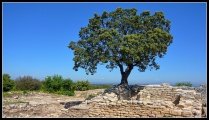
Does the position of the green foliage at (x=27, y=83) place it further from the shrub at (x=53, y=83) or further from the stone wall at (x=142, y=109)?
the stone wall at (x=142, y=109)

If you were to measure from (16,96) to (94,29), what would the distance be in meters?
8.62

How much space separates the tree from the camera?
15.0 meters

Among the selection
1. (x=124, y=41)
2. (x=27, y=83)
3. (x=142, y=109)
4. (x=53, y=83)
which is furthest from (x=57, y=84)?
(x=142, y=109)

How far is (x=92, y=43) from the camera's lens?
15.8 m

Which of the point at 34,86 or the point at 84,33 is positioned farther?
the point at 34,86

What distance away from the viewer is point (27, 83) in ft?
92.6

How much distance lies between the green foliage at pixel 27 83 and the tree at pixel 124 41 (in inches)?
543

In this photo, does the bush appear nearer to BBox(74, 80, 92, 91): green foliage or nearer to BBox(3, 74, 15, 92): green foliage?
BBox(74, 80, 92, 91): green foliage

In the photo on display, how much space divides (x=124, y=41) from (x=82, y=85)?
13.5m

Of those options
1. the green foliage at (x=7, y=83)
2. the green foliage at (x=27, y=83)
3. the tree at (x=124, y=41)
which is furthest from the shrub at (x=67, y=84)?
the tree at (x=124, y=41)

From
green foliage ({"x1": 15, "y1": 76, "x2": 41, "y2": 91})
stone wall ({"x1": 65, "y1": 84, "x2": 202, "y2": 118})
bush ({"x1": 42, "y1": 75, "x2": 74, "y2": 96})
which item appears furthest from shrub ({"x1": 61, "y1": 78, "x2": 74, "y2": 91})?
stone wall ({"x1": 65, "y1": 84, "x2": 202, "y2": 118})

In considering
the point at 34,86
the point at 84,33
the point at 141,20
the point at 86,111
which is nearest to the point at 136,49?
the point at 141,20

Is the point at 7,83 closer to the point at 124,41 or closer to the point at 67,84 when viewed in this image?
the point at 67,84

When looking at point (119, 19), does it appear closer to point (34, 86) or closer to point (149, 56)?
point (149, 56)
